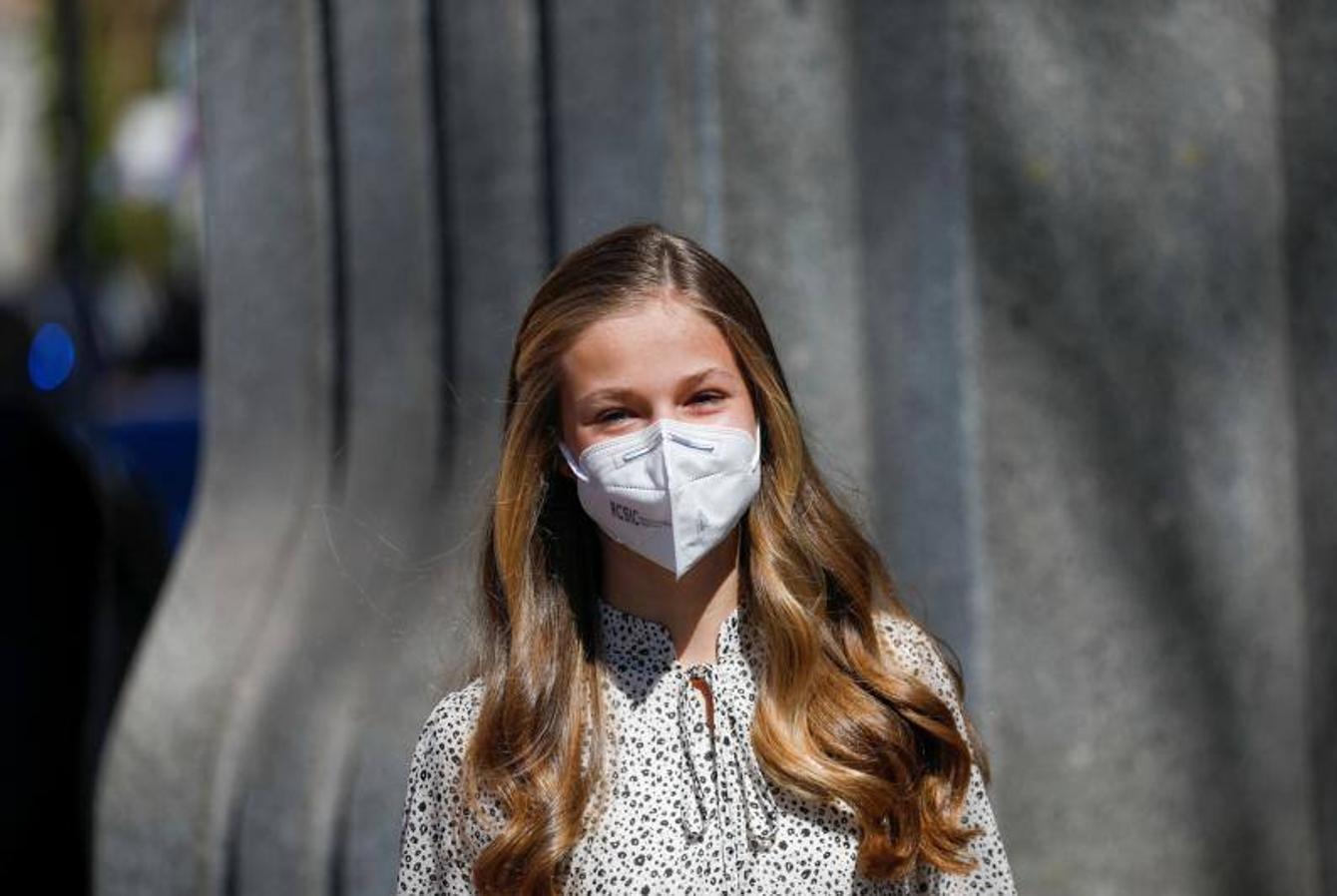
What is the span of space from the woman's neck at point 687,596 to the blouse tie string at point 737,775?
0.15ft

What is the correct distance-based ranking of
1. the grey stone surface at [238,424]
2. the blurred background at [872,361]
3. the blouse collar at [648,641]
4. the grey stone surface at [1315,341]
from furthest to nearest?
the grey stone surface at [238,424] → the grey stone surface at [1315,341] → the blurred background at [872,361] → the blouse collar at [648,641]

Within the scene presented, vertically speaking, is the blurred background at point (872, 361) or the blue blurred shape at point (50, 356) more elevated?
the blurred background at point (872, 361)

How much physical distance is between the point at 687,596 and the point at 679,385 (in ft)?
0.89

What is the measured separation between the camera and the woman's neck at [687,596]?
234 centimetres

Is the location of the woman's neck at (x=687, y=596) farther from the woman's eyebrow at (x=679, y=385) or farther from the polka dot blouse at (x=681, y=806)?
the woman's eyebrow at (x=679, y=385)

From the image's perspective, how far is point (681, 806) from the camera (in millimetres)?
2244

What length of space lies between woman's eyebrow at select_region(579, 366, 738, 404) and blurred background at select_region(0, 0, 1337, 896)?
0.88m

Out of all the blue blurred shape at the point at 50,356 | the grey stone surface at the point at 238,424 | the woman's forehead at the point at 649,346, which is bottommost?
the blue blurred shape at the point at 50,356

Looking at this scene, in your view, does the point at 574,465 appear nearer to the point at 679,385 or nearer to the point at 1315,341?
the point at 679,385

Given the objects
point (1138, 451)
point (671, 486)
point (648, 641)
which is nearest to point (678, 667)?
point (648, 641)

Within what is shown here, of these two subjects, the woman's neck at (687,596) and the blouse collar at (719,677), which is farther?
the woman's neck at (687,596)

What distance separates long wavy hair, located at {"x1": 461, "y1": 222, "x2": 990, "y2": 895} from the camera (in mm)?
2225

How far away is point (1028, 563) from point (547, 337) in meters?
1.47

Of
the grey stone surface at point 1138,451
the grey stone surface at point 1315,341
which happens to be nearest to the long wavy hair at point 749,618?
the grey stone surface at point 1138,451
